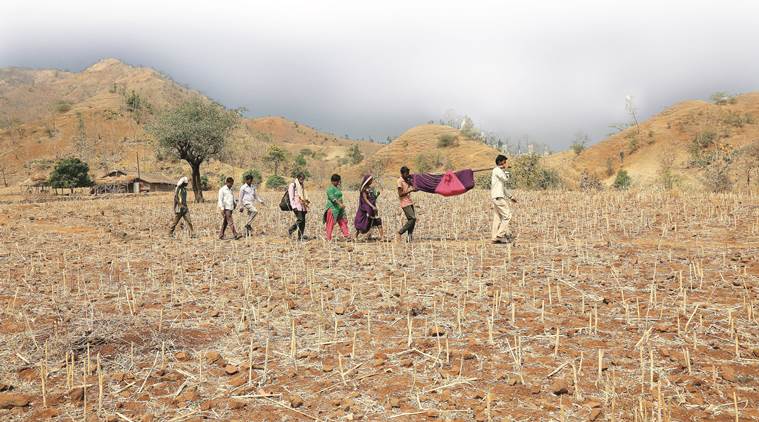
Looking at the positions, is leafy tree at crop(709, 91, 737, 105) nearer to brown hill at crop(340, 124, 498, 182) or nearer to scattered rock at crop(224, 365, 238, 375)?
brown hill at crop(340, 124, 498, 182)

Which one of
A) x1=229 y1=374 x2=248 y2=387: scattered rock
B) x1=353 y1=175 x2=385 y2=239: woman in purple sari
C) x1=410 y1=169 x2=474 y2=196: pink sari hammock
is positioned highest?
x1=410 y1=169 x2=474 y2=196: pink sari hammock

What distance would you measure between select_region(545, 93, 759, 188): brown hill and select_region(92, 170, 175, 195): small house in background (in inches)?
1355

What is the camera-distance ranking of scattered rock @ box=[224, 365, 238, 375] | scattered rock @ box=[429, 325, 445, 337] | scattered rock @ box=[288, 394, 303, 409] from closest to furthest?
1. scattered rock @ box=[288, 394, 303, 409]
2. scattered rock @ box=[224, 365, 238, 375]
3. scattered rock @ box=[429, 325, 445, 337]

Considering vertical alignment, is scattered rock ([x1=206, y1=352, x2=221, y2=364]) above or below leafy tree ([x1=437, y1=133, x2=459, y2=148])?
below

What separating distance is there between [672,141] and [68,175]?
55470mm

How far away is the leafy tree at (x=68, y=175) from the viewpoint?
144 ft

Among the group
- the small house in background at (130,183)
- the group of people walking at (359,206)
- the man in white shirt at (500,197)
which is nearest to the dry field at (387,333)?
the man in white shirt at (500,197)

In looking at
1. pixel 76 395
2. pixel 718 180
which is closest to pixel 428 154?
pixel 718 180

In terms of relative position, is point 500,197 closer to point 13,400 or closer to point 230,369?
point 230,369

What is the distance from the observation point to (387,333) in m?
5.15

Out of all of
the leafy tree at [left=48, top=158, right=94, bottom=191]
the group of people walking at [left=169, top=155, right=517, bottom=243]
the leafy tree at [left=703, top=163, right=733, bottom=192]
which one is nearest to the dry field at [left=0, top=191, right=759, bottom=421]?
the group of people walking at [left=169, top=155, right=517, bottom=243]

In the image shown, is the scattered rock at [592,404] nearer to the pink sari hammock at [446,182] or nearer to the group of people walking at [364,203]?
the group of people walking at [364,203]

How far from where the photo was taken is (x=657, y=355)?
434 centimetres

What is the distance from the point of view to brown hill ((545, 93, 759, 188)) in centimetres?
4300
